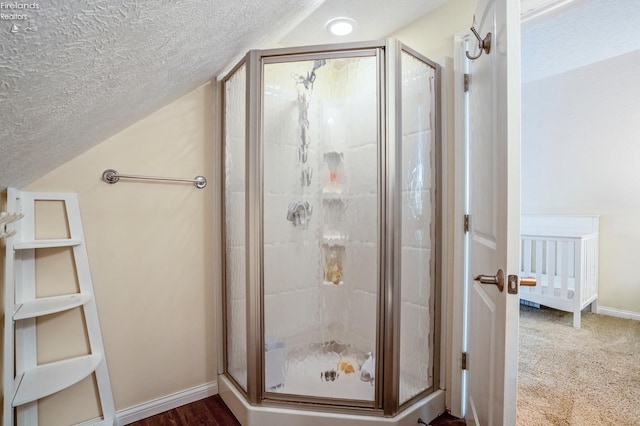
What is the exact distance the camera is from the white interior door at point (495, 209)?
3.00ft

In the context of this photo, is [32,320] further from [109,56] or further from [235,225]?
[109,56]

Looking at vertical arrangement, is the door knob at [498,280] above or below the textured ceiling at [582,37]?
below

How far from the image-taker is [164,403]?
171 cm

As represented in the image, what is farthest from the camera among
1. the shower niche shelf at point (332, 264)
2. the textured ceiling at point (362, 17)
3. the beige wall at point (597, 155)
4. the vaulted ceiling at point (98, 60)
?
the beige wall at point (597, 155)

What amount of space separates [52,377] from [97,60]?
1.33 meters

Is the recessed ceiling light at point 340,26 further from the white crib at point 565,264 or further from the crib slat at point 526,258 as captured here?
the crib slat at point 526,258

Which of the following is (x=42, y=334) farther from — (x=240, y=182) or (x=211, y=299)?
(x=240, y=182)

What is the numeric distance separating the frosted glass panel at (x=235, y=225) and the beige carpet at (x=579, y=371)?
155 centimetres

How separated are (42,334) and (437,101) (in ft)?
7.27

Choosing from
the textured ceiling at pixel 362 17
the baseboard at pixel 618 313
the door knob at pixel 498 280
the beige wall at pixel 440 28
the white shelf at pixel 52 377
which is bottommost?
the baseboard at pixel 618 313

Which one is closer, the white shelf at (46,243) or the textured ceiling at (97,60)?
the textured ceiling at (97,60)

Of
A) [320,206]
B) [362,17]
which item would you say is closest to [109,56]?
[320,206]

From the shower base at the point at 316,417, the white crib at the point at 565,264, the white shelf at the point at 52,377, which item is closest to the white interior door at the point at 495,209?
the shower base at the point at 316,417

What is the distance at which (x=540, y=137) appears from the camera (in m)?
3.28
